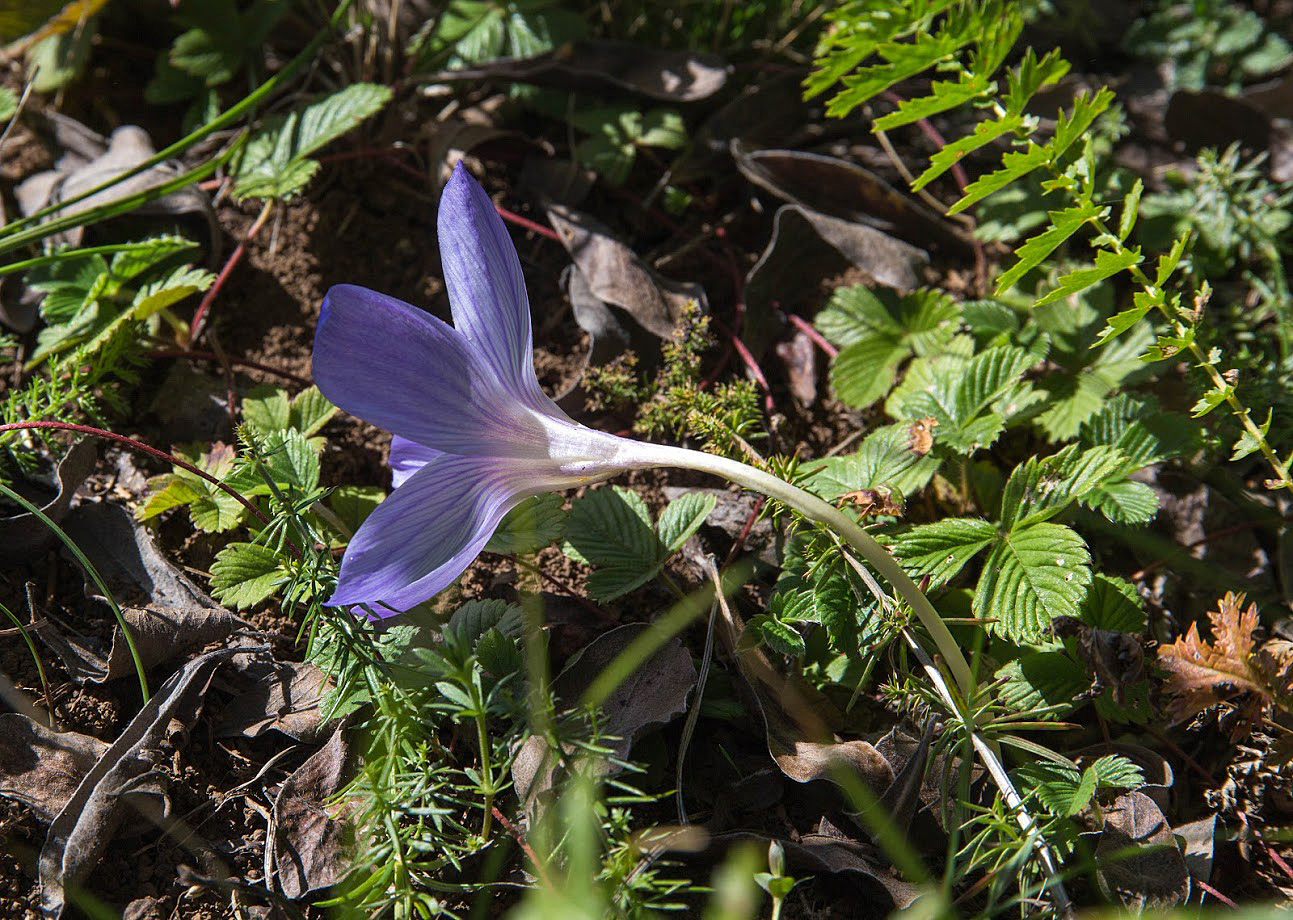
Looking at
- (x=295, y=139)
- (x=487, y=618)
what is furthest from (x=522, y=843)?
(x=295, y=139)

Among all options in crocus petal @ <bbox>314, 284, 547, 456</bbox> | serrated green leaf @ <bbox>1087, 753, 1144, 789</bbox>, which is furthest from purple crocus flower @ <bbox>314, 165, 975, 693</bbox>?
serrated green leaf @ <bbox>1087, 753, 1144, 789</bbox>

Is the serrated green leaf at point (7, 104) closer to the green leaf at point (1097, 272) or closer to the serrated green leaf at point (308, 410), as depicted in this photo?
the serrated green leaf at point (308, 410)

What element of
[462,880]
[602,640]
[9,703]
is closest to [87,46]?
[9,703]

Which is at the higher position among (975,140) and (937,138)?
(975,140)

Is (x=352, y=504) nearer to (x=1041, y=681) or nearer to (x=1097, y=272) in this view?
(x=1041, y=681)

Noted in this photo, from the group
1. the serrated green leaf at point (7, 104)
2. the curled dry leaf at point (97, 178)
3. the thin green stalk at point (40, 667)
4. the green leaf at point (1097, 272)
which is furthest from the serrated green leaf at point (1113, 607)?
the serrated green leaf at point (7, 104)

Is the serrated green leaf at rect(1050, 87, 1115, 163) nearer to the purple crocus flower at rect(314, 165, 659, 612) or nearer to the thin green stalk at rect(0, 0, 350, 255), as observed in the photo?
the purple crocus flower at rect(314, 165, 659, 612)
